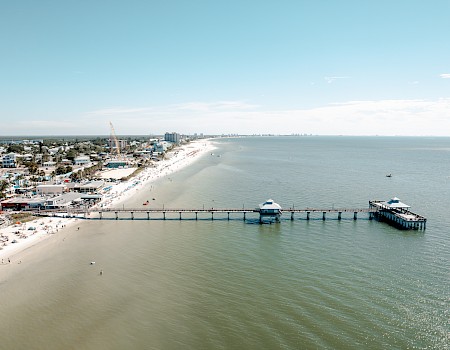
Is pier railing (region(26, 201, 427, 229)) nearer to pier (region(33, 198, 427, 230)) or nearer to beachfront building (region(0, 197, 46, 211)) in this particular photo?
pier (region(33, 198, 427, 230))

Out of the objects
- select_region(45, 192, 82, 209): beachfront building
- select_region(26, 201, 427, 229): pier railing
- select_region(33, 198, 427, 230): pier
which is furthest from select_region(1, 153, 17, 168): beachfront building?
select_region(33, 198, 427, 230): pier

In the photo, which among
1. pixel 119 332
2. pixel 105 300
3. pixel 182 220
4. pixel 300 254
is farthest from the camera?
pixel 182 220

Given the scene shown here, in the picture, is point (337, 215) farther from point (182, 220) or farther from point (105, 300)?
point (105, 300)

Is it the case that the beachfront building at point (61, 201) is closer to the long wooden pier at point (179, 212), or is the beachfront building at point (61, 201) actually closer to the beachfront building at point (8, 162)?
the long wooden pier at point (179, 212)

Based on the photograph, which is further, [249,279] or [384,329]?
[249,279]

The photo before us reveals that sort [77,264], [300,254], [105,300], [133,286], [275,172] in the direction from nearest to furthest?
[105,300]
[133,286]
[77,264]
[300,254]
[275,172]

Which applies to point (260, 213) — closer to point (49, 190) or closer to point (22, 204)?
point (22, 204)

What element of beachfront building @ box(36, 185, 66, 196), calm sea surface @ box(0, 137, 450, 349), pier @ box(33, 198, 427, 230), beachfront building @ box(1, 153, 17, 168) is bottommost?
calm sea surface @ box(0, 137, 450, 349)

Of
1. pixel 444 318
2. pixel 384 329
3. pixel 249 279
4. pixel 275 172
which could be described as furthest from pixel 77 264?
pixel 275 172
